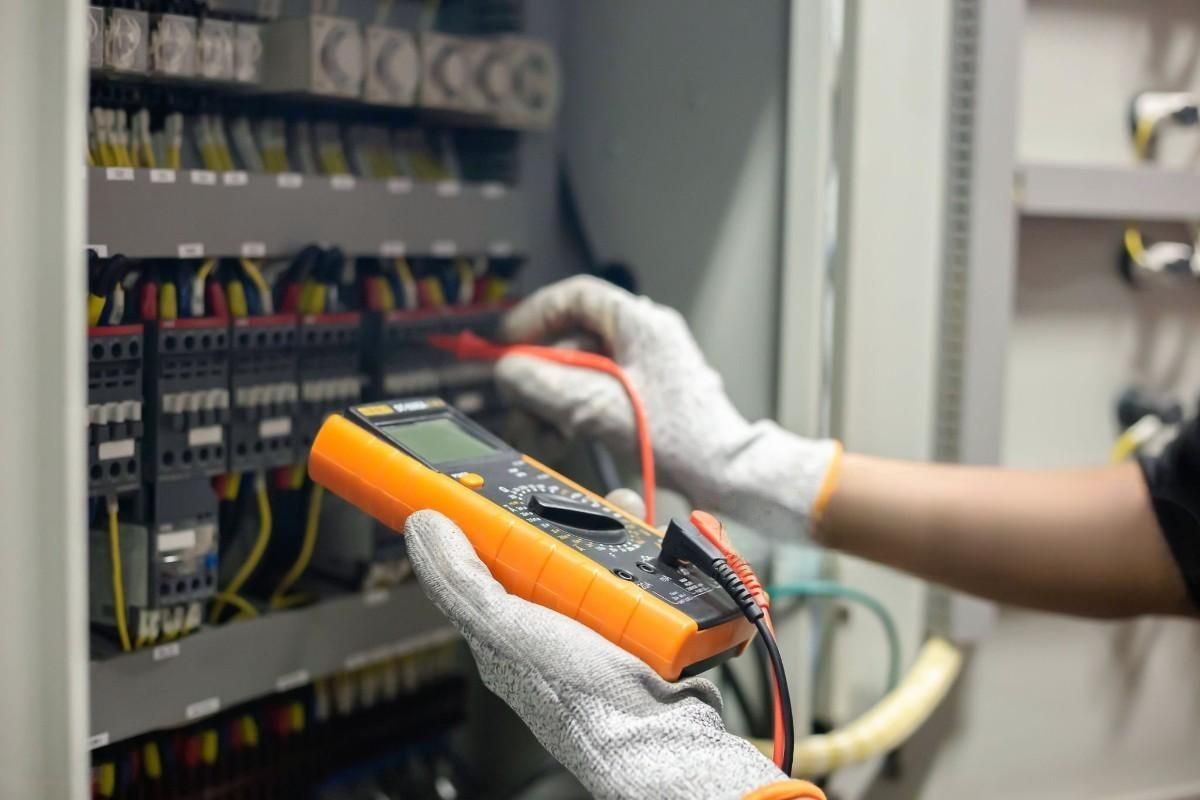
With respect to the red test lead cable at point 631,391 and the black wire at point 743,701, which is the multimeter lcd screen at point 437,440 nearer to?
the red test lead cable at point 631,391

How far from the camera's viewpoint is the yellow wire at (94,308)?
0.90 m

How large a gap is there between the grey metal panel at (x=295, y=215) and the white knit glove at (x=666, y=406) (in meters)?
0.15

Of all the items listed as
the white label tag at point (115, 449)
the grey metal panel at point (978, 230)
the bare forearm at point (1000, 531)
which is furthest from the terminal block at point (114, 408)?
the grey metal panel at point (978, 230)

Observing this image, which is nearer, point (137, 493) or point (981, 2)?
point (137, 493)

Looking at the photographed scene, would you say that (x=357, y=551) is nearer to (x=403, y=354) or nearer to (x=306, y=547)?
(x=306, y=547)

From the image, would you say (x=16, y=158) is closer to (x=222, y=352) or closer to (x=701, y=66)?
(x=222, y=352)

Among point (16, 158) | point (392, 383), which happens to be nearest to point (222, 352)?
point (392, 383)

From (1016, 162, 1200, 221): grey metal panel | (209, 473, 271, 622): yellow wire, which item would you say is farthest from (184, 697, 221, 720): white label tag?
(1016, 162, 1200, 221): grey metal panel

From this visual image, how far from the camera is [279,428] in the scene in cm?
107

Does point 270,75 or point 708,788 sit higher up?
point 270,75

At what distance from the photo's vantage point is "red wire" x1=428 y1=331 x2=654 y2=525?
106 centimetres

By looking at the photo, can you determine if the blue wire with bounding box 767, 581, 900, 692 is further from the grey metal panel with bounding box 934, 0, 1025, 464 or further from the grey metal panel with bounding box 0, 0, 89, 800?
the grey metal panel with bounding box 0, 0, 89, 800

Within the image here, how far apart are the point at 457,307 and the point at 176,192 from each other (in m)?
0.35

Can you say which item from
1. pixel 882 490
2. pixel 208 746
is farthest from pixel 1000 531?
pixel 208 746
